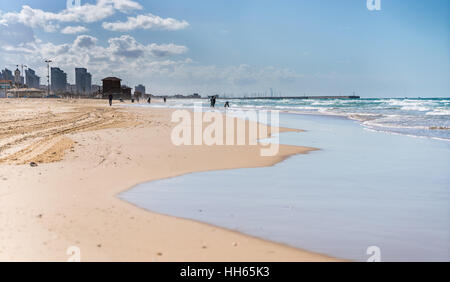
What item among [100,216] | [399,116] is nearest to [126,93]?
[399,116]

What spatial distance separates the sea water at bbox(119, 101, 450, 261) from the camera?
15.3 ft

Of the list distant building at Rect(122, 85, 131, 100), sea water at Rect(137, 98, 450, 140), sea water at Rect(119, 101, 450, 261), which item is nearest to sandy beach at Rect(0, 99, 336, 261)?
sea water at Rect(119, 101, 450, 261)

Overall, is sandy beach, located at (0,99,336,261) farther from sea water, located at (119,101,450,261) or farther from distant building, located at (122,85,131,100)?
distant building, located at (122,85,131,100)

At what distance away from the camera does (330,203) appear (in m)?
6.41

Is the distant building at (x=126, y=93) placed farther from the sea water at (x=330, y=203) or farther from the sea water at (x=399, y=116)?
the sea water at (x=330, y=203)

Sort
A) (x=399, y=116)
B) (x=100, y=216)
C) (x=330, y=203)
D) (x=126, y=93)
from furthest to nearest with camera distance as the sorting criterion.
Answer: (x=126, y=93) → (x=399, y=116) → (x=330, y=203) → (x=100, y=216)

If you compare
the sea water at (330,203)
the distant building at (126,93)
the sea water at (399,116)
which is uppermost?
the distant building at (126,93)

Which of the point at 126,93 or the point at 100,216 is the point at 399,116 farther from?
the point at 126,93

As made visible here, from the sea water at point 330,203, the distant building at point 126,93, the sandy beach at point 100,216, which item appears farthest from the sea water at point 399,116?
the distant building at point 126,93

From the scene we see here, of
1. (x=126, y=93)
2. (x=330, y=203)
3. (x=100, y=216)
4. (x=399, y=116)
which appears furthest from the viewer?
(x=126, y=93)

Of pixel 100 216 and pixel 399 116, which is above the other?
pixel 399 116

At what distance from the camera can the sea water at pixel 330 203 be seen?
15.3 ft
